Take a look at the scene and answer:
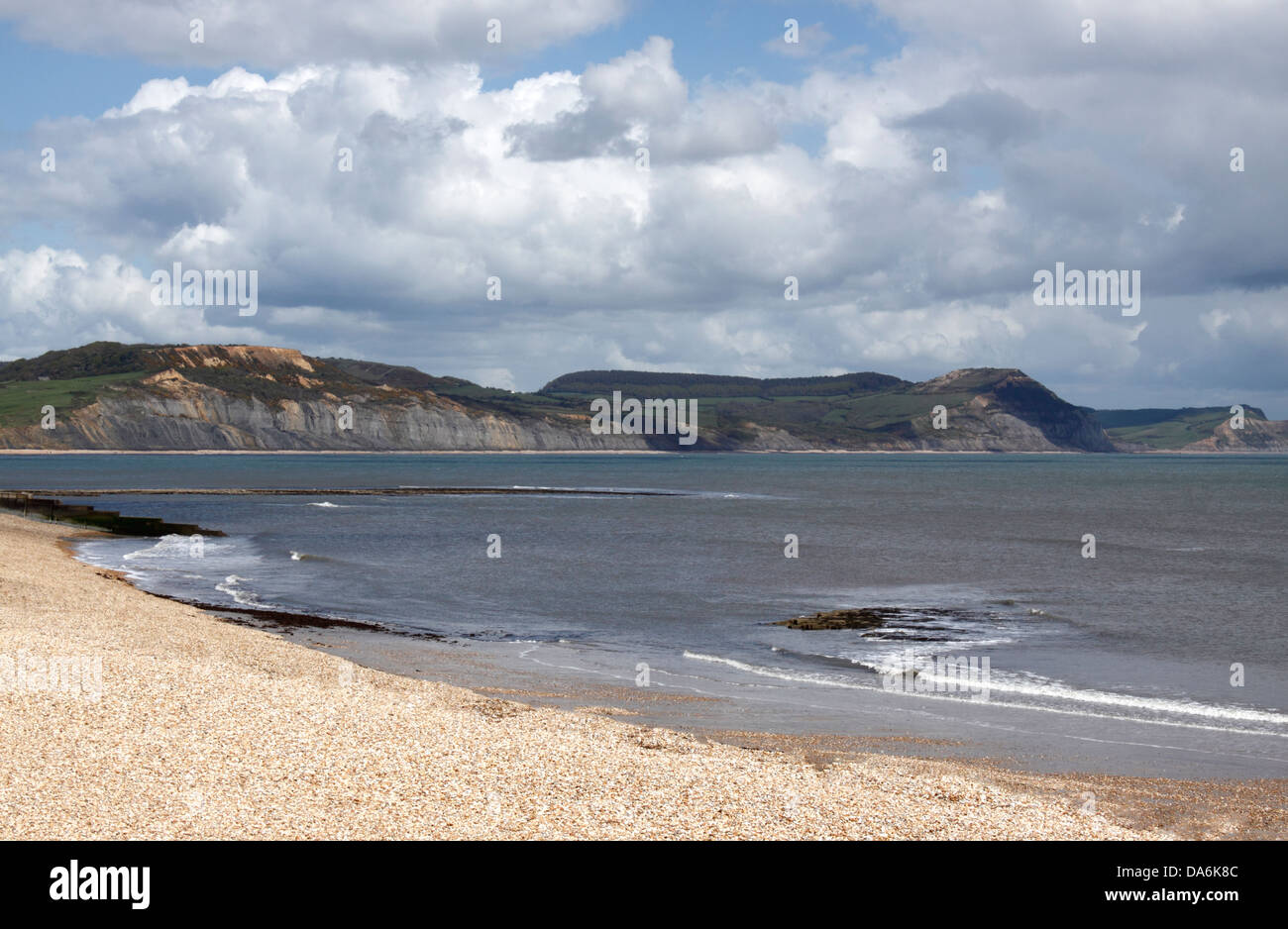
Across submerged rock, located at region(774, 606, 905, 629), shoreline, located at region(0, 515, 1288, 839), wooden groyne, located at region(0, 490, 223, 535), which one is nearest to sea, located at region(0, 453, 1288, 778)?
submerged rock, located at region(774, 606, 905, 629)

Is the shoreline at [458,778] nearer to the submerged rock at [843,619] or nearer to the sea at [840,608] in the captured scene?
the sea at [840,608]

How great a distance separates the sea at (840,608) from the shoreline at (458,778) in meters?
2.10

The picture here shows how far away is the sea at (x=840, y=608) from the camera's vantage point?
770 inches

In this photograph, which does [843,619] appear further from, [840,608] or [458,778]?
[458,778]

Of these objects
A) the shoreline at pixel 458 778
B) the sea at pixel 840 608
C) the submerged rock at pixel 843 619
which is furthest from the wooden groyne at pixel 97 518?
the shoreline at pixel 458 778

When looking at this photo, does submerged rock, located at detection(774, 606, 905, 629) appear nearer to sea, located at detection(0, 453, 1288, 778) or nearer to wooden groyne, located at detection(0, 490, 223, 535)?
sea, located at detection(0, 453, 1288, 778)

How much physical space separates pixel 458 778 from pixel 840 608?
24933 millimetres

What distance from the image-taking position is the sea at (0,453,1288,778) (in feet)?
64.2

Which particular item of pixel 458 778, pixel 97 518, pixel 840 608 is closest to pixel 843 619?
pixel 840 608

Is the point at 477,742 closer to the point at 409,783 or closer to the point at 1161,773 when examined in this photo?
the point at 409,783

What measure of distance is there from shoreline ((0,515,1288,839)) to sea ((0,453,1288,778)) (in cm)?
210
